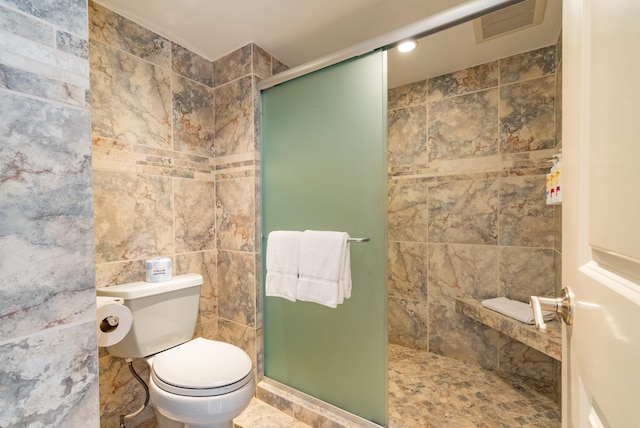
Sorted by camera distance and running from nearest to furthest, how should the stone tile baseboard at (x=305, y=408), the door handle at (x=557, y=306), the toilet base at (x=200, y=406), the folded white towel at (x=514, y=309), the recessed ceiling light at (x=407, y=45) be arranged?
the door handle at (x=557, y=306) → the toilet base at (x=200, y=406) → the recessed ceiling light at (x=407, y=45) → the stone tile baseboard at (x=305, y=408) → the folded white towel at (x=514, y=309)

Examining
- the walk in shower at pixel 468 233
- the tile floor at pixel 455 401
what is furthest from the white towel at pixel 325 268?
the tile floor at pixel 455 401

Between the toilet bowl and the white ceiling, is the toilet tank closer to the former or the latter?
the toilet bowl

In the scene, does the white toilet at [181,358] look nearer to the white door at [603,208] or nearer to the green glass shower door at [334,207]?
the green glass shower door at [334,207]

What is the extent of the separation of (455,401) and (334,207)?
1297mm

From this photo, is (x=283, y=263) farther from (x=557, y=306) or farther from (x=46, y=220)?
(x=557, y=306)

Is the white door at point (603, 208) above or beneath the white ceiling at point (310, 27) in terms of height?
beneath

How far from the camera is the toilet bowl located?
1.04 meters

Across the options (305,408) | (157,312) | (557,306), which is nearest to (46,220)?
(157,312)

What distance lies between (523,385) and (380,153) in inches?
66.5

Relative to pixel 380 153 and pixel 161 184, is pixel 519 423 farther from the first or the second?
pixel 161 184

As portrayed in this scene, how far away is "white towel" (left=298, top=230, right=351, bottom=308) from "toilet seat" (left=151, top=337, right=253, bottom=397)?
1.34 feet

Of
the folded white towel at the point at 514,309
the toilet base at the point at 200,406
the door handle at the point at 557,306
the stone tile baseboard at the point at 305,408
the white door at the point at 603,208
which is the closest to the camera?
the white door at the point at 603,208

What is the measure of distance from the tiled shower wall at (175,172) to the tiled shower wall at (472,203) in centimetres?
113

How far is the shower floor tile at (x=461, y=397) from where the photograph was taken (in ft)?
4.59
